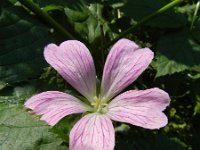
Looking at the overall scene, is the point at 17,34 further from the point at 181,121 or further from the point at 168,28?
the point at 181,121

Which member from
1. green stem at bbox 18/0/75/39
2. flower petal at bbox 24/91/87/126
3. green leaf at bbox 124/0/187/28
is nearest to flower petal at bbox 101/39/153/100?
flower petal at bbox 24/91/87/126

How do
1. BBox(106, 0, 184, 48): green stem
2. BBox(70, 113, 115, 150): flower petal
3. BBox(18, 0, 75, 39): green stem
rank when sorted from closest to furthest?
BBox(70, 113, 115, 150): flower petal < BBox(18, 0, 75, 39): green stem < BBox(106, 0, 184, 48): green stem

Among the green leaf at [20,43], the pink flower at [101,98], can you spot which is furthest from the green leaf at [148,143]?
the green leaf at [20,43]

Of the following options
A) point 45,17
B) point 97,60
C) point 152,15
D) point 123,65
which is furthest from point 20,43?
point 152,15

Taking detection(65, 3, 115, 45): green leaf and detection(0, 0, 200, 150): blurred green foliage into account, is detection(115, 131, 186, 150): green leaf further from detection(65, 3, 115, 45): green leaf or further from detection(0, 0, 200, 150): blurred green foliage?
detection(65, 3, 115, 45): green leaf

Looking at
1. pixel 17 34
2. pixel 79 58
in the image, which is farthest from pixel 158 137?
pixel 17 34

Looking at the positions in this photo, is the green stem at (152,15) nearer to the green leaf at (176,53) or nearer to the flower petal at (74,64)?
the green leaf at (176,53)
